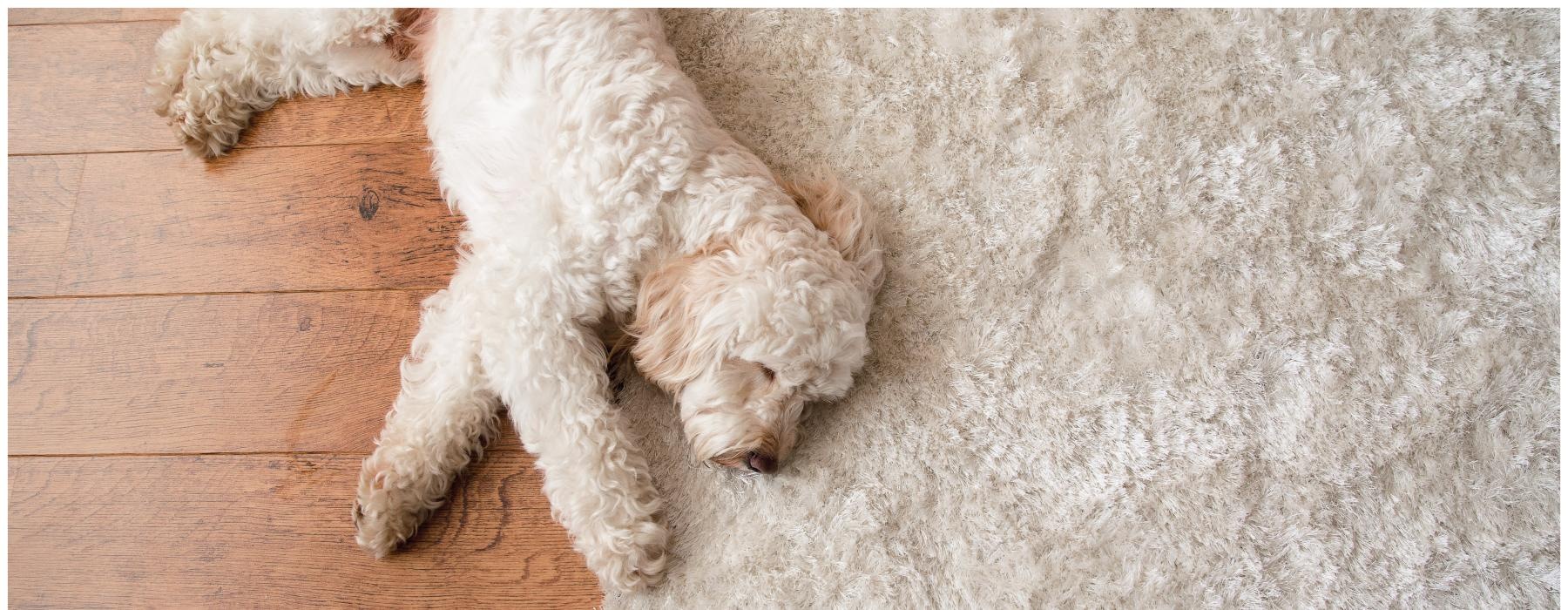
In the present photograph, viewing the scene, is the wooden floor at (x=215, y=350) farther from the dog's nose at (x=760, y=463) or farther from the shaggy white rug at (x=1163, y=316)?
the shaggy white rug at (x=1163, y=316)

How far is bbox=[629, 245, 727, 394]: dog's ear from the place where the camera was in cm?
150

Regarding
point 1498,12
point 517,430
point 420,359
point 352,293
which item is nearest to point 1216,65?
point 1498,12

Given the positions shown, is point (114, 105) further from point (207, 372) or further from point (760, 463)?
point (760, 463)

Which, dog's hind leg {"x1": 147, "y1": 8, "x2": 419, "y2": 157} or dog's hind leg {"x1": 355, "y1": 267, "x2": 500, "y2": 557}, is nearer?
dog's hind leg {"x1": 355, "y1": 267, "x2": 500, "y2": 557}

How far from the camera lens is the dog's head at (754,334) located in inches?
57.6

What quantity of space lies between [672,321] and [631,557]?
0.42 m

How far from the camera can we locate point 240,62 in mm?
1966

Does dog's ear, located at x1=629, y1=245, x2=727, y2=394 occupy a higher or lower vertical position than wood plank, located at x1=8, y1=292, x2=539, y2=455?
higher

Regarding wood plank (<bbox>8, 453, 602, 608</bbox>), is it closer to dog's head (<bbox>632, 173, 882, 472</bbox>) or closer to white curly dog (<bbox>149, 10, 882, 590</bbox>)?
A: white curly dog (<bbox>149, 10, 882, 590</bbox>)

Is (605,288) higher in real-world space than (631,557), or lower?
higher

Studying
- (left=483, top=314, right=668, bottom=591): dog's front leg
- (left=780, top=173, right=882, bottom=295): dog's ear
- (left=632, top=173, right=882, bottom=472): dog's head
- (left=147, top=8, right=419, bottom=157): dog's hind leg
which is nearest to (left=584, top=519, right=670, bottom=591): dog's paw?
(left=483, top=314, right=668, bottom=591): dog's front leg

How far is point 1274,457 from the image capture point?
5.52 ft

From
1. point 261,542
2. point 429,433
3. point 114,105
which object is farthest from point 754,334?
point 114,105

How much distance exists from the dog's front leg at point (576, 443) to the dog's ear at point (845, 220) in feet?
1.60
